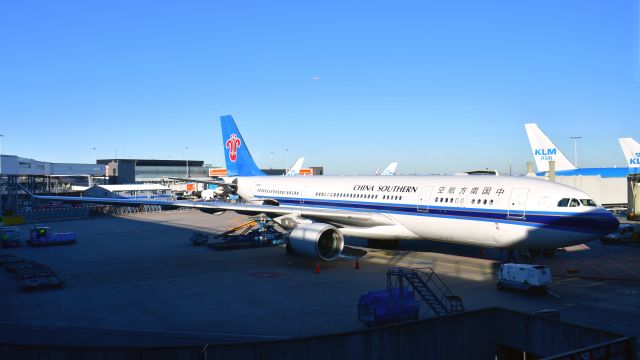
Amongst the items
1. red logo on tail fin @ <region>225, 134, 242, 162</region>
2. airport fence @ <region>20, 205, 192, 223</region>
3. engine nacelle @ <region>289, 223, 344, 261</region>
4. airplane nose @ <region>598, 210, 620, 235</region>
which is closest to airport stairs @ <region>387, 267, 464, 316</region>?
engine nacelle @ <region>289, 223, 344, 261</region>

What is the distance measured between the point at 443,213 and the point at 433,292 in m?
5.82

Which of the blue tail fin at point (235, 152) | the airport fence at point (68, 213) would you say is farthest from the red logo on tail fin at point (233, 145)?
the airport fence at point (68, 213)

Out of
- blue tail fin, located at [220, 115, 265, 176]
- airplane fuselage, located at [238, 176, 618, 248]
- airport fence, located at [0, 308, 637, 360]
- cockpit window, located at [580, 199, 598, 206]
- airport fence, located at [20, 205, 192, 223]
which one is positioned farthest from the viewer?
airport fence, located at [20, 205, 192, 223]

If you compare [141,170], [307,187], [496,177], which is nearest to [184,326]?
[496,177]

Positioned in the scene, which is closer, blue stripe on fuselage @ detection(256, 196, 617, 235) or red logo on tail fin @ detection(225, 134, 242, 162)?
blue stripe on fuselage @ detection(256, 196, 617, 235)

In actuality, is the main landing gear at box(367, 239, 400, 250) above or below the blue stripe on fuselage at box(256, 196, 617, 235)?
below

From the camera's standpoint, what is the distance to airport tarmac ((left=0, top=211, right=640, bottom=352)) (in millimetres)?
16812

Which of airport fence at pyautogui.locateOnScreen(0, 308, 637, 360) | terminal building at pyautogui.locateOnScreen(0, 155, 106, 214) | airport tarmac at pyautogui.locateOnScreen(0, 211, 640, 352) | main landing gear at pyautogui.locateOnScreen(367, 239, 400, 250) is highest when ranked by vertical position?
terminal building at pyautogui.locateOnScreen(0, 155, 106, 214)

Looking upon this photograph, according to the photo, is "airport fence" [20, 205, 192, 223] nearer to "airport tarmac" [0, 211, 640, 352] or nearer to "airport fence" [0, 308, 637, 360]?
"airport tarmac" [0, 211, 640, 352]

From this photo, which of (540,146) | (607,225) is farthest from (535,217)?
(540,146)

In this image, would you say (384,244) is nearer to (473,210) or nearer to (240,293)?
(473,210)

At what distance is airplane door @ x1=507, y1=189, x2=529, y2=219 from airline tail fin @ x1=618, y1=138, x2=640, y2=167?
103ft

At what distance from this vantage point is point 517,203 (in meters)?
23.8

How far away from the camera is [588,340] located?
11430 mm
